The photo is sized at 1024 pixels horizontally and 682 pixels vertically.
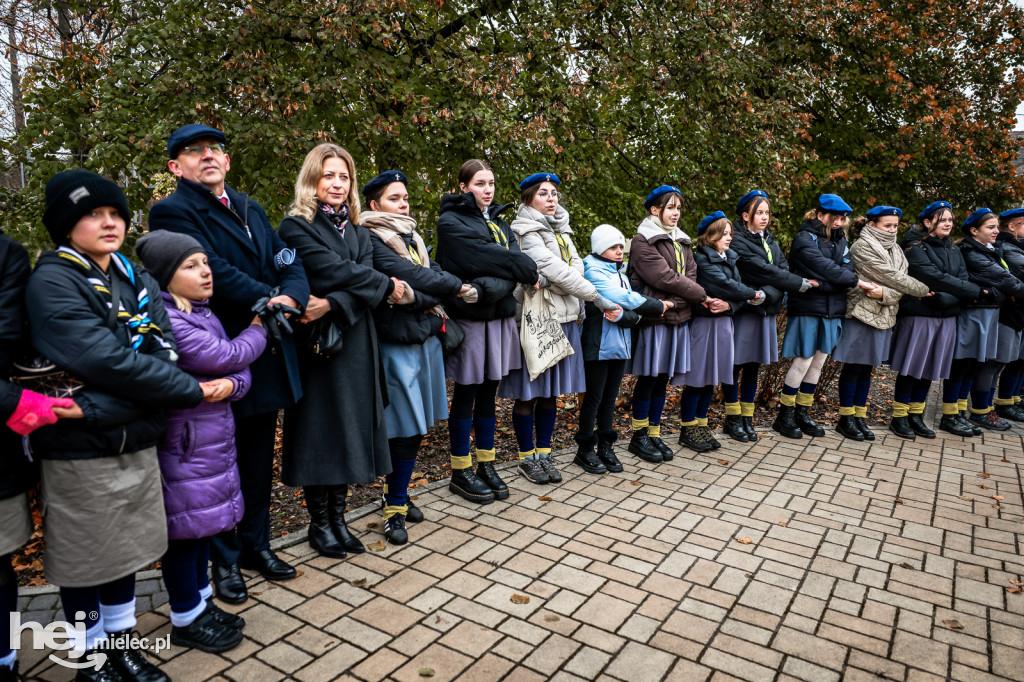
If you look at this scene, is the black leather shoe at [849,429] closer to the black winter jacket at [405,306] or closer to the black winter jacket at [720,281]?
the black winter jacket at [720,281]

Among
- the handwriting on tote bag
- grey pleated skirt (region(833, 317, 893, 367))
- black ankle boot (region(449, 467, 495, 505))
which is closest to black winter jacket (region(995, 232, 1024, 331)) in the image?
grey pleated skirt (region(833, 317, 893, 367))

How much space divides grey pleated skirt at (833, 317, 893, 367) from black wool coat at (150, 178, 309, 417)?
5362 millimetres

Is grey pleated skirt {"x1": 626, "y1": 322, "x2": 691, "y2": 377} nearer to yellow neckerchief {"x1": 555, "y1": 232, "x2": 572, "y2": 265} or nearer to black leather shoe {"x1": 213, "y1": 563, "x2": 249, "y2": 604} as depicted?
yellow neckerchief {"x1": 555, "y1": 232, "x2": 572, "y2": 265}

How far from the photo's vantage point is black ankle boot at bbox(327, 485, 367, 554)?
390cm

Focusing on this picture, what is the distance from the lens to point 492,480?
486cm

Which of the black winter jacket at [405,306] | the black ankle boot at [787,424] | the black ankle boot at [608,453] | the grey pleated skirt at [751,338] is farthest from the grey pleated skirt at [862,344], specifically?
the black winter jacket at [405,306]

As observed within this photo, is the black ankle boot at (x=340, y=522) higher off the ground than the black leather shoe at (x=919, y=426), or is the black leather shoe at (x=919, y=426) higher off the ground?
the black ankle boot at (x=340, y=522)

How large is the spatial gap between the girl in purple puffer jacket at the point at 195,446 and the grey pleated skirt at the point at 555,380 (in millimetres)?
2261

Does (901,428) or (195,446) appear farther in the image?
(901,428)

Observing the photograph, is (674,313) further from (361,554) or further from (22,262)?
(22,262)

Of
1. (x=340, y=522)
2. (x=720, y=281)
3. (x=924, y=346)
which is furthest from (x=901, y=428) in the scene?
(x=340, y=522)

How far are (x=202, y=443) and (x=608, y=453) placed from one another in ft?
11.2

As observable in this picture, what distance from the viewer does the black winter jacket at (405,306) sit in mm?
3945

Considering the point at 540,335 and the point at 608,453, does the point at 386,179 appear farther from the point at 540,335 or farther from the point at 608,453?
the point at 608,453
